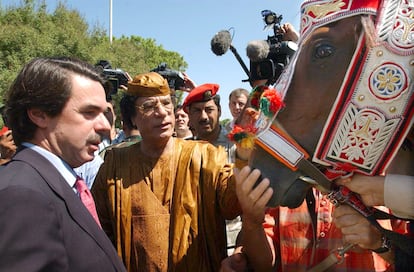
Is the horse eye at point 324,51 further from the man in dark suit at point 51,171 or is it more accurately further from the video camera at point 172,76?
the video camera at point 172,76

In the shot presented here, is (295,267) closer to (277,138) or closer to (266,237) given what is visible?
(266,237)

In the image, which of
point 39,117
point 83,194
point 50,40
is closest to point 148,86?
point 83,194

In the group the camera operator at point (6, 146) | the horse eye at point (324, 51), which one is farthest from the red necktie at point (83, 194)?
the camera operator at point (6, 146)

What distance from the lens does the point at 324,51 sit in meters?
1.39

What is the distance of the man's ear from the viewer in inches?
63.7

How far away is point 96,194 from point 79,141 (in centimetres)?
96

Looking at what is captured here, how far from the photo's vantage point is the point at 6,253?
120 cm

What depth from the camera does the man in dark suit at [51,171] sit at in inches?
48.9

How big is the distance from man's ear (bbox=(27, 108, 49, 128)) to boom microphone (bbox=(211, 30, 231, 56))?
1.51m

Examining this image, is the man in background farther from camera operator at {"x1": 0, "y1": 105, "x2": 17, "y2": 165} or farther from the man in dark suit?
the man in dark suit

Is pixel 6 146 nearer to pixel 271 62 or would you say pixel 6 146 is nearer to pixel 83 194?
pixel 83 194

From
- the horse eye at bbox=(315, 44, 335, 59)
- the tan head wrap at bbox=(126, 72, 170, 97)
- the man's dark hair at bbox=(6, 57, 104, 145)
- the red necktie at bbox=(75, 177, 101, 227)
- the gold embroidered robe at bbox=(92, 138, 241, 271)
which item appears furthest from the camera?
the tan head wrap at bbox=(126, 72, 170, 97)

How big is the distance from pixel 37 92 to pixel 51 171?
34cm

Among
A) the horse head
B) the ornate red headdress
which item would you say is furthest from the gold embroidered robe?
the ornate red headdress
